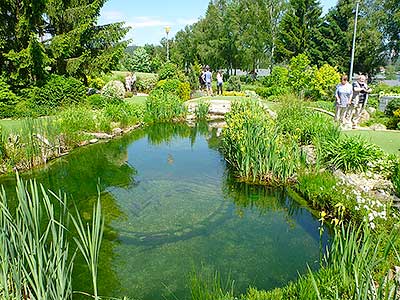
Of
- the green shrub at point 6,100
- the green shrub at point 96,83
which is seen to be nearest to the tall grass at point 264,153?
the green shrub at point 6,100

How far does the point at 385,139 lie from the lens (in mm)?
8734

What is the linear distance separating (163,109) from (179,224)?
31.5ft

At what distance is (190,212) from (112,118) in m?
7.95

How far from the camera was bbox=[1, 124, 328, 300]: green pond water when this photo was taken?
4.25m

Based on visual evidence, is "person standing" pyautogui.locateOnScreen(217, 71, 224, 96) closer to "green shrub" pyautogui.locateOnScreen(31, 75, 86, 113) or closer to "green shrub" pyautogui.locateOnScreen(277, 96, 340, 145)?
"green shrub" pyautogui.locateOnScreen(31, 75, 86, 113)

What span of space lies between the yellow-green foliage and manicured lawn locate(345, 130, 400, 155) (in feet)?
31.2

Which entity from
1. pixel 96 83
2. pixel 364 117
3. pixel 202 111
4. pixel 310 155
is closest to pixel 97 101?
pixel 202 111

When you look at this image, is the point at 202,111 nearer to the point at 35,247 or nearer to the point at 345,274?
the point at 345,274

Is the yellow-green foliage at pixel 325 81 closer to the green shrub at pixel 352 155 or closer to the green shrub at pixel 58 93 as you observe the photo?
the green shrub at pixel 58 93

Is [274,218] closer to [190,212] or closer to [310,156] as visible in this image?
[190,212]

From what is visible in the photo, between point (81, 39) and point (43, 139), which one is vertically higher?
point (81, 39)

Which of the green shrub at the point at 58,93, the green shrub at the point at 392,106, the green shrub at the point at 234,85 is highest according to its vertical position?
the green shrub at the point at 234,85

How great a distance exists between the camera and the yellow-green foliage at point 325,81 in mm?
18484

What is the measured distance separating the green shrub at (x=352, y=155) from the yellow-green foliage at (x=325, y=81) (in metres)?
12.5
